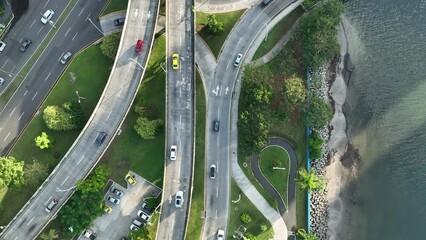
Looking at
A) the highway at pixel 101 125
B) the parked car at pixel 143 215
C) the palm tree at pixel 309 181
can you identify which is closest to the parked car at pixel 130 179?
the parked car at pixel 143 215

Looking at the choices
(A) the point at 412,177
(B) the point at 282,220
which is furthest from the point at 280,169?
(A) the point at 412,177

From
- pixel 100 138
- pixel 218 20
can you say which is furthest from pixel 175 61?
pixel 100 138

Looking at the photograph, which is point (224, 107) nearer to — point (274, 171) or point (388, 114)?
point (274, 171)

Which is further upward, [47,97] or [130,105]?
[130,105]

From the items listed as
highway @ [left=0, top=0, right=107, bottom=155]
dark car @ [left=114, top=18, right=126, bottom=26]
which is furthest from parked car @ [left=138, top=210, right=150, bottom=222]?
dark car @ [left=114, top=18, right=126, bottom=26]

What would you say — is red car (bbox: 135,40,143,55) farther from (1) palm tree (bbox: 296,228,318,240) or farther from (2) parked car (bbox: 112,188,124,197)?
(1) palm tree (bbox: 296,228,318,240)

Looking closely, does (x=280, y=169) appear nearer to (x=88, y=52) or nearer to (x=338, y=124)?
(x=338, y=124)
